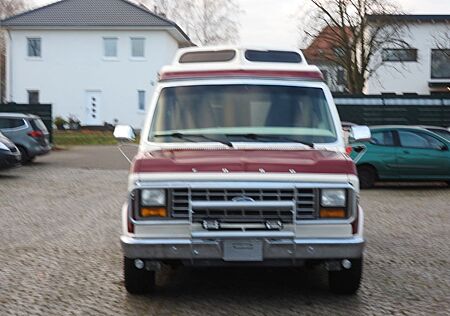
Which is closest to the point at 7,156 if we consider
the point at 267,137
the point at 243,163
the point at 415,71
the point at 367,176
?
the point at 367,176

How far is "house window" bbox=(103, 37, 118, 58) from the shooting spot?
4781 centimetres

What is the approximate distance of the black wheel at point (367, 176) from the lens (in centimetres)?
1764

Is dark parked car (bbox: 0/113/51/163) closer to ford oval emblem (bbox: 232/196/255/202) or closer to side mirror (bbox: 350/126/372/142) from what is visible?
side mirror (bbox: 350/126/372/142)

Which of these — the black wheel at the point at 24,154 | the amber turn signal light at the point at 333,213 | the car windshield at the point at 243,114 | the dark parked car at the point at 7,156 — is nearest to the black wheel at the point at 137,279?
the car windshield at the point at 243,114

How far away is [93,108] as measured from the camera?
158 feet

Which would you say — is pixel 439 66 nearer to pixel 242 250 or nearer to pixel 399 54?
pixel 399 54

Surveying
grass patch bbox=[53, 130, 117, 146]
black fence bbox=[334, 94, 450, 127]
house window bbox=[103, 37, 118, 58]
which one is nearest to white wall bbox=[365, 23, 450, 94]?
house window bbox=[103, 37, 118, 58]

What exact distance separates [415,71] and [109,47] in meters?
19.7

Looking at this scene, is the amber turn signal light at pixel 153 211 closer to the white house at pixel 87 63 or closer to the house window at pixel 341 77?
the house window at pixel 341 77

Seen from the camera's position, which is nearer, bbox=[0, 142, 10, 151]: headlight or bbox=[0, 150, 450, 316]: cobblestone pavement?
bbox=[0, 150, 450, 316]: cobblestone pavement

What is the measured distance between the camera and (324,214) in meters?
6.46

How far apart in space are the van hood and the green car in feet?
35.7

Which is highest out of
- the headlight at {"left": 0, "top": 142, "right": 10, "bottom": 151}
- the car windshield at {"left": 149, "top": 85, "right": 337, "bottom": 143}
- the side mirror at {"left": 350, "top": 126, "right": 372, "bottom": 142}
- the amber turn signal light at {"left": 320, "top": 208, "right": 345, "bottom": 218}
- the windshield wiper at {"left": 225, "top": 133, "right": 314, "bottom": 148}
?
the car windshield at {"left": 149, "top": 85, "right": 337, "bottom": 143}

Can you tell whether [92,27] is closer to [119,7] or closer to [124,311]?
[119,7]
